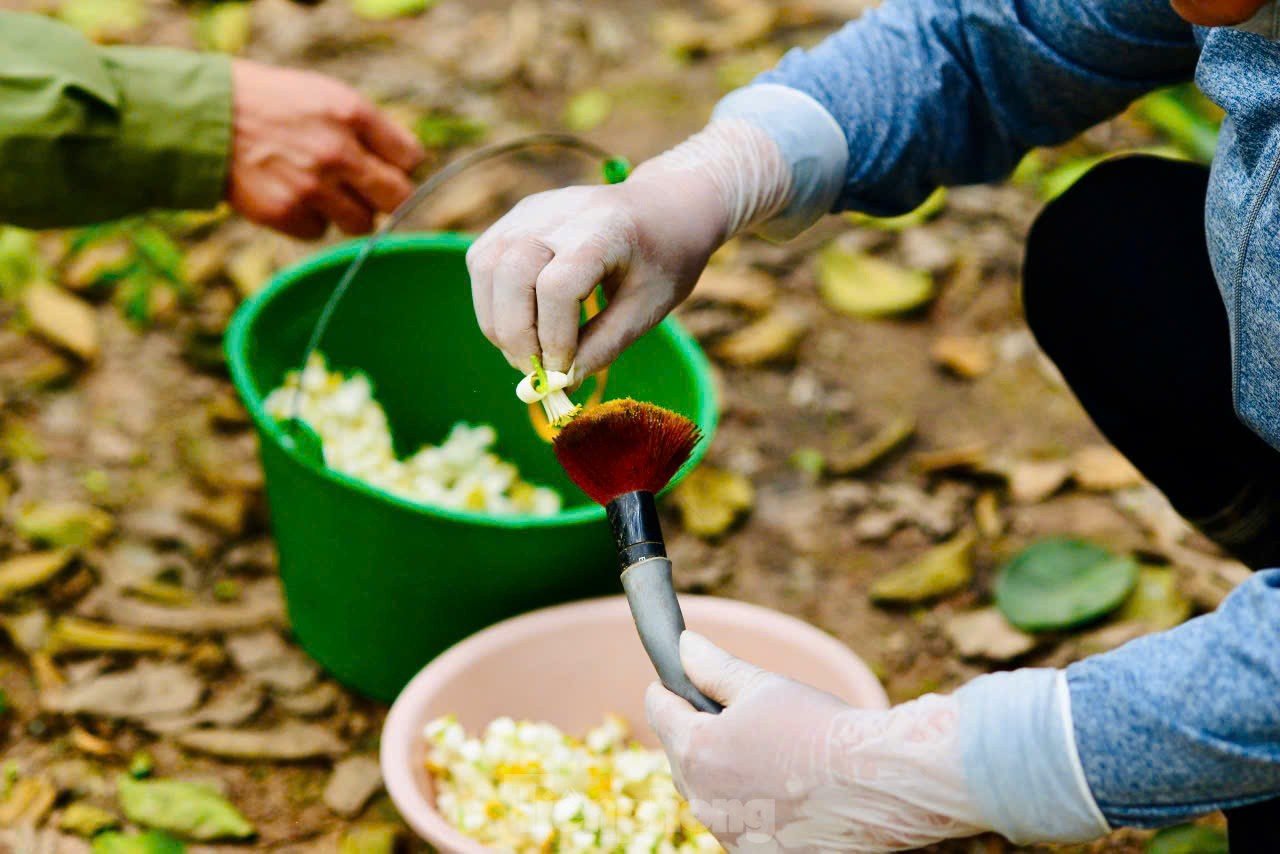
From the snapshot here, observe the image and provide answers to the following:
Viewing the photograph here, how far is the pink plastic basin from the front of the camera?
105cm

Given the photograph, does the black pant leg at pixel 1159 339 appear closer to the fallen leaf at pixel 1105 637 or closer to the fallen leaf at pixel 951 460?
the fallen leaf at pixel 1105 637

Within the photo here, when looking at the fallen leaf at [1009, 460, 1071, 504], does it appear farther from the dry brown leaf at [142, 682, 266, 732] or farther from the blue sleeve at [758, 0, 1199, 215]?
the dry brown leaf at [142, 682, 266, 732]

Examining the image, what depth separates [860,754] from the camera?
756 millimetres

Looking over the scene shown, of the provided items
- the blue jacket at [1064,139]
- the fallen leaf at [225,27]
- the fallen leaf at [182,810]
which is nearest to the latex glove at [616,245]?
the blue jacket at [1064,139]

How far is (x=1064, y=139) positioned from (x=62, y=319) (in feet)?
3.86

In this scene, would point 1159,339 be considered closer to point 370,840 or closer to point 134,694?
point 370,840

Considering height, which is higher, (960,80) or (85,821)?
(960,80)

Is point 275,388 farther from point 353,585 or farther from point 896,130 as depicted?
point 896,130

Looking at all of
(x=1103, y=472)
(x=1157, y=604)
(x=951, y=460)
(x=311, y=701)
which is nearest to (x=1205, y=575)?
(x=1157, y=604)

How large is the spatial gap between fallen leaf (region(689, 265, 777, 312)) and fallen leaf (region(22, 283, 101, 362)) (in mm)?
761

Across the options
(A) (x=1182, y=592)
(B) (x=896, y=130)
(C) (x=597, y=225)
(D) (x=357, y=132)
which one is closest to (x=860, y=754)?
(C) (x=597, y=225)

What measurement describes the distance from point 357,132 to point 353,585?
1.52 feet

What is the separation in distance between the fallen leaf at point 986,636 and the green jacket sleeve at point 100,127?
2.89 feet

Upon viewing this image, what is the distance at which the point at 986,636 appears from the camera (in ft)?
4.25
